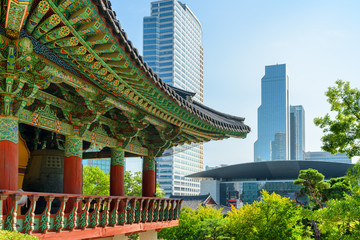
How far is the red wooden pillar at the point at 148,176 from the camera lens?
18688 mm

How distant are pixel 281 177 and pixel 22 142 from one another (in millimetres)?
76388

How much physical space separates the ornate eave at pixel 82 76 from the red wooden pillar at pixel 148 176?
6.75 feet

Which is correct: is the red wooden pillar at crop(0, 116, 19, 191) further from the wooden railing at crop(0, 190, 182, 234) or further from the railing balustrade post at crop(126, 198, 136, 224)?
the railing balustrade post at crop(126, 198, 136, 224)

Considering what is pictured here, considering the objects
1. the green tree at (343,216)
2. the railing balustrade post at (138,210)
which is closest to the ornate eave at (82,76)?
the railing balustrade post at (138,210)

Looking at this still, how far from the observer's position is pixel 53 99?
11.4 meters

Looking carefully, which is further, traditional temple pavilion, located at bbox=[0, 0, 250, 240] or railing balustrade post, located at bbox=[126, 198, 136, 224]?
railing balustrade post, located at bbox=[126, 198, 136, 224]

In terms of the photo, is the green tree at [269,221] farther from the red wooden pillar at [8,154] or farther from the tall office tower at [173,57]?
the tall office tower at [173,57]

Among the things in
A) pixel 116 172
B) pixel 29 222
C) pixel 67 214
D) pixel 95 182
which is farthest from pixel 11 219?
pixel 95 182

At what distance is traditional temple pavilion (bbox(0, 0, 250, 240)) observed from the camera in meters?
8.30

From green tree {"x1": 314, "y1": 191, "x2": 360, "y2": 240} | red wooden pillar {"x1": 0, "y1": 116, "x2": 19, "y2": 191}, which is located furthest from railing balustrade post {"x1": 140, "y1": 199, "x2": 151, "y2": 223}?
green tree {"x1": 314, "y1": 191, "x2": 360, "y2": 240}

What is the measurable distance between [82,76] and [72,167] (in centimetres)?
275

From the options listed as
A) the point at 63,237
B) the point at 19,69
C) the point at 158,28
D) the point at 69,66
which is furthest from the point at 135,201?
the point at 158,28

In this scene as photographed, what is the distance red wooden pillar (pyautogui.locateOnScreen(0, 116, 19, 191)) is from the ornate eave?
0.34m

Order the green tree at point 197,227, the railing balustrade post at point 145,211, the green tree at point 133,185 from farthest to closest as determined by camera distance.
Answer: the green tree at point 133,185 → the green tree at point 197,227 → the railing balustrade post at point 145,211
